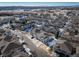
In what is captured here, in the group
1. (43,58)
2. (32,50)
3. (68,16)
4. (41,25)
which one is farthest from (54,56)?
(68,16)

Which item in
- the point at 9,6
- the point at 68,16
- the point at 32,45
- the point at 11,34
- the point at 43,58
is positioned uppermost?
the point at 9,6

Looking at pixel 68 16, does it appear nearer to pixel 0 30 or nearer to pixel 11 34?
pixel 11 34

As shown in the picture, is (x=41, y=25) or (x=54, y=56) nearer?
(x=54, y=56)

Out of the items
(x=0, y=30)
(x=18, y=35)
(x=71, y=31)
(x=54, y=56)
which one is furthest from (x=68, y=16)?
(x=0, y=30)

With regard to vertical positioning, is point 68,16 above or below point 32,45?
above

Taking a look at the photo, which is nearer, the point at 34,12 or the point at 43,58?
the point at 43,58

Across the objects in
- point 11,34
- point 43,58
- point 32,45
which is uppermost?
point 11,34

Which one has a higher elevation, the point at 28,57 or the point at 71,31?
the point at 71,31

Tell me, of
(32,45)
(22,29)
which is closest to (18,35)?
(22,29)

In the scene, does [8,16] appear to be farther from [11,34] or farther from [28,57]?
[28,57]
